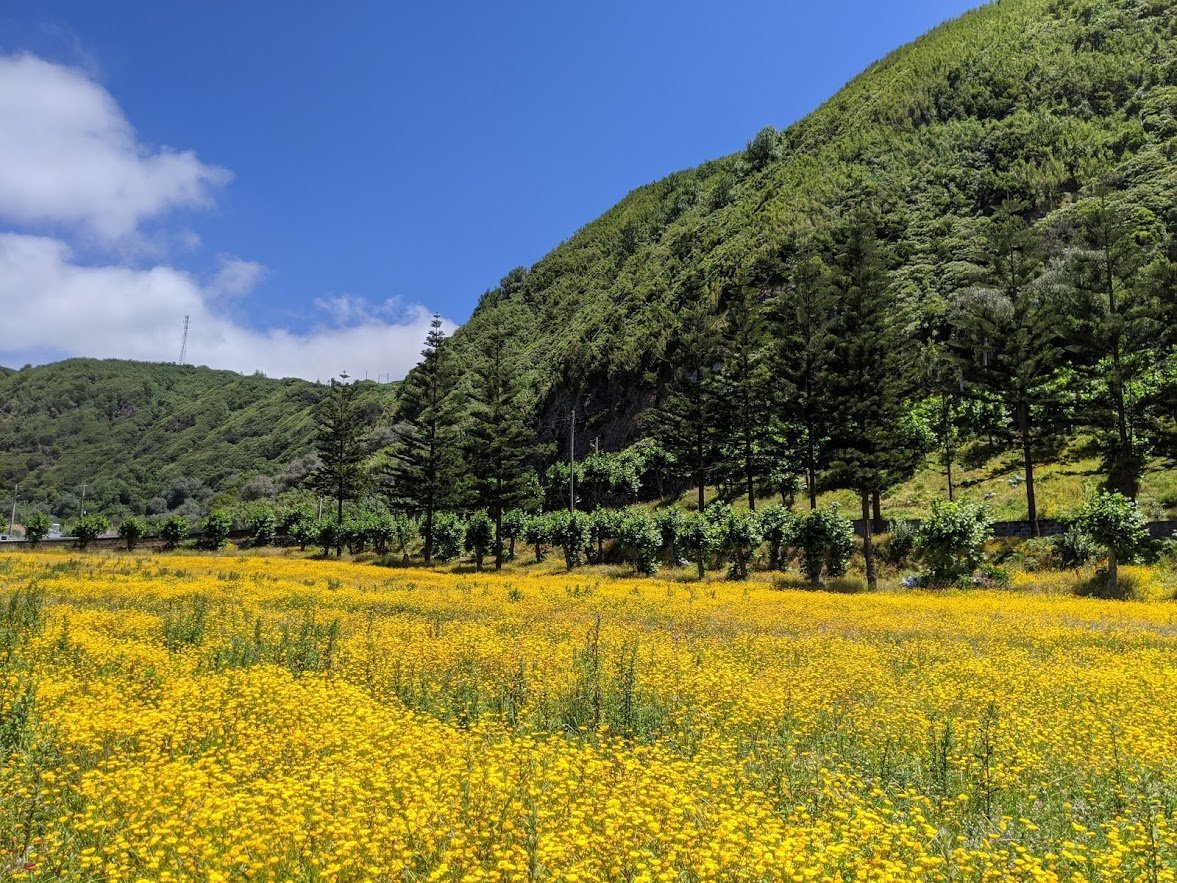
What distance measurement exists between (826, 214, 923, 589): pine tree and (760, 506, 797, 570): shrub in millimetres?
3240

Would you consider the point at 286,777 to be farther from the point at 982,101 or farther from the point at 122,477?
A: the point at 122,477

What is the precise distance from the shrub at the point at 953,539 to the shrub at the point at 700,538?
9.90 metres

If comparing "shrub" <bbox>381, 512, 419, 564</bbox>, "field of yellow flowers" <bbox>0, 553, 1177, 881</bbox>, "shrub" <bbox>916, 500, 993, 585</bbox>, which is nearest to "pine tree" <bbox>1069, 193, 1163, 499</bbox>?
"shrub" <bbox>916, 500, 993, 585</bbox>

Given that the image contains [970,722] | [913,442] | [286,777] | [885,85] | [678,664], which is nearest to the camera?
[286,777]

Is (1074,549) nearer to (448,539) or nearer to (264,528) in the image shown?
(448,539)

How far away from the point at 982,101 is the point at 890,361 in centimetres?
5565

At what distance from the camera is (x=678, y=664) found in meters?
9.80

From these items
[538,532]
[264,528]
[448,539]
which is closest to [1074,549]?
[538,532]

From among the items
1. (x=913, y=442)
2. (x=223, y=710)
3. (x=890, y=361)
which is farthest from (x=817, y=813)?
(x=913, y=442)

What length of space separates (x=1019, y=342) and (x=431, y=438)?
34498 millimetres

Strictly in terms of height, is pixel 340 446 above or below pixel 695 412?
below

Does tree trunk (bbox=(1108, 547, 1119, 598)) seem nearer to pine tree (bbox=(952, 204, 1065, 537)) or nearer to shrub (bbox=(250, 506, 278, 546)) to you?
pine tree (bbox=(952, 204, 1065, 537))

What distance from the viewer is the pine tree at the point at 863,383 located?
27.3 meters

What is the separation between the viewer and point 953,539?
79.4ft
